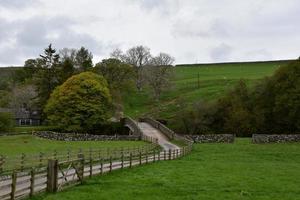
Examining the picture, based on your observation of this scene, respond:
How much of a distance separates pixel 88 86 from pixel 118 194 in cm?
7391

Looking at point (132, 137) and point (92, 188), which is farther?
point (132, 137)

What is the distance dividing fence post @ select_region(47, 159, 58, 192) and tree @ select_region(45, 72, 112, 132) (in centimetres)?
6952

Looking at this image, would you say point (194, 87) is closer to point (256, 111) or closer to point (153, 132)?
point (256, 111)

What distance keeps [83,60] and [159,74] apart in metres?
18.8

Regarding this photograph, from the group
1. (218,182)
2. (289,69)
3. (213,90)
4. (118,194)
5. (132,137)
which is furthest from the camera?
(213,90)

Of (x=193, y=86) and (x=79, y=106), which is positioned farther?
(x=193, y=86)

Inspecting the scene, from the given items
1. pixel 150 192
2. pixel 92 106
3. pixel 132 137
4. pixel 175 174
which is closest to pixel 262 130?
pixel 132 137

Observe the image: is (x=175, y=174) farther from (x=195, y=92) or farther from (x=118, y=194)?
(x=195, y=92)

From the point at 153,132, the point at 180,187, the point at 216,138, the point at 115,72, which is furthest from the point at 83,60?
the point at 180,187

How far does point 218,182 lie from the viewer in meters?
24.9

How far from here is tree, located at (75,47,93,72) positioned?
4532 inches

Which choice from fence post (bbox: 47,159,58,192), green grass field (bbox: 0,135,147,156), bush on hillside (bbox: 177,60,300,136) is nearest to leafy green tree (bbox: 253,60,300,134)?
bush on hillside (bbox: 177,60,300,136)

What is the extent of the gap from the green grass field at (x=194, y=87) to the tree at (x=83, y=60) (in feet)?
48.5

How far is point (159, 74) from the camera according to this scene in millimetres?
124688
